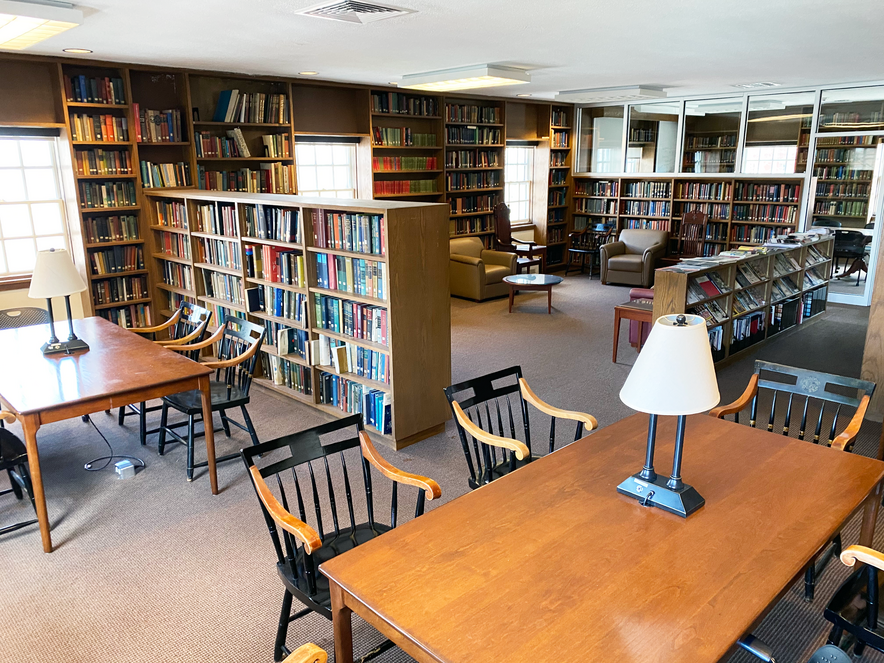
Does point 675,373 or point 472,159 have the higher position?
point 472,159

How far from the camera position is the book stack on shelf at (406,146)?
26.8 feet

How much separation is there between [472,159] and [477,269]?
2.02 metres

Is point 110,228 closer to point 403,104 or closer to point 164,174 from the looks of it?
point 164,174

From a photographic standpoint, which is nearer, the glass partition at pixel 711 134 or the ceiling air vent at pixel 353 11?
the ceiling air vent at pixel 353 11

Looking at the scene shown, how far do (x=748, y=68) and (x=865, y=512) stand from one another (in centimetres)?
A: 552

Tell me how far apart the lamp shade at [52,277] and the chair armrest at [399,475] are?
2139 millimetres

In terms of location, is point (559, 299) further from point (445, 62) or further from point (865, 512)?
point (865, 512)

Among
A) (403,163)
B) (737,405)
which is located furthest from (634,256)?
(737,405)

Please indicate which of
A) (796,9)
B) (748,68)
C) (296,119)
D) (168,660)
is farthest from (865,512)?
(296,119)

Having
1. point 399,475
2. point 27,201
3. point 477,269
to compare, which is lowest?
point 477,269

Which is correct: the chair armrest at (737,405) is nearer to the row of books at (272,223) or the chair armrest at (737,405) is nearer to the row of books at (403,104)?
the row of books at (272,223)

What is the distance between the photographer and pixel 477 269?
27.8 ft

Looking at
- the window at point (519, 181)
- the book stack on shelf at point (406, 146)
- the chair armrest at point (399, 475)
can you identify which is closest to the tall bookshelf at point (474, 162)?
the book stack on shelf at point (406, 146)

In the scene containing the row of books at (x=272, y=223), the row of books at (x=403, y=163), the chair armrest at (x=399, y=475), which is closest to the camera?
the chair armrest at (x=399, y=475)
